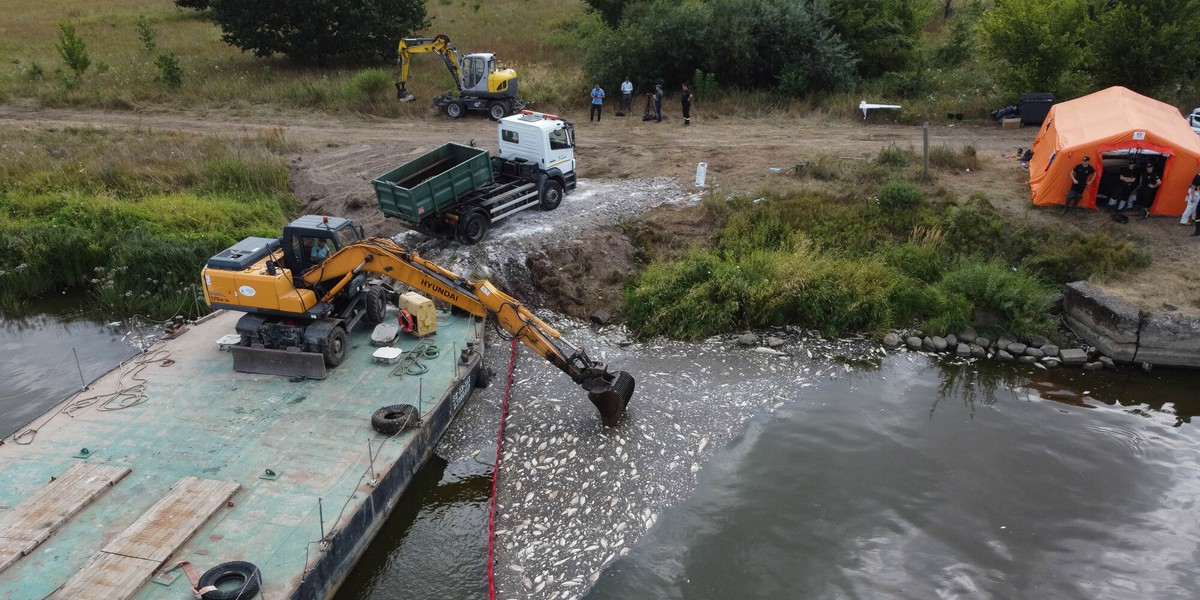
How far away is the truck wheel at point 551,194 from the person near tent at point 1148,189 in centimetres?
1435

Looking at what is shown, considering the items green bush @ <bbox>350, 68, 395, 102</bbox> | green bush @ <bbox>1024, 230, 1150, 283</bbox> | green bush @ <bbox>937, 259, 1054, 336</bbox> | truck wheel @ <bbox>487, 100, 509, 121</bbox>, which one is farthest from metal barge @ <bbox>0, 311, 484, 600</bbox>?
green bush @ <bbox>350, 68, 395, 102</bbox>

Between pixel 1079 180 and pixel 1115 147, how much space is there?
3.39 feet

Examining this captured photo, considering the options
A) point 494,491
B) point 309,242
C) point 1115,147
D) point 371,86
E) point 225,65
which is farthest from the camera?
point 225,65

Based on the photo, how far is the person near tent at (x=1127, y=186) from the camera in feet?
63.0

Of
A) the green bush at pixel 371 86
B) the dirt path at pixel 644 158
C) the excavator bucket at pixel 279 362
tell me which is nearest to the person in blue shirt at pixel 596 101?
the dirt path at pixel 644 158

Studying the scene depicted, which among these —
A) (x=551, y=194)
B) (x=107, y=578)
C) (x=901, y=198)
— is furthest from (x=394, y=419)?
(x=901, y=198)

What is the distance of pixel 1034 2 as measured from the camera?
1049 inches

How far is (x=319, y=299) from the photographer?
1300cm

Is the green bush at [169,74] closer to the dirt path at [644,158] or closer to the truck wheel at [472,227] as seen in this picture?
the dirt path at [644,158]

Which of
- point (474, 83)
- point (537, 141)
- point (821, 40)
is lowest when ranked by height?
point (537, 141)

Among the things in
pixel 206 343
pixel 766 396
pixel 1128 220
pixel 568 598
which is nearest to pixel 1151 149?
pixel 1128 220

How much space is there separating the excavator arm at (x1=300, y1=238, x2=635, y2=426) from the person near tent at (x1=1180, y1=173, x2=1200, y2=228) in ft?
49.3

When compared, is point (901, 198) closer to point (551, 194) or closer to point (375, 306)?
point (551, 194)

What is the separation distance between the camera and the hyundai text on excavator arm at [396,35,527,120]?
27.9 metres
